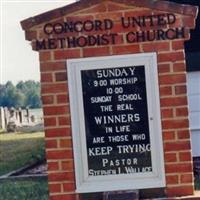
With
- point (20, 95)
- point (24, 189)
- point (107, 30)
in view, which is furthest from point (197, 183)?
→ point (20, 95)

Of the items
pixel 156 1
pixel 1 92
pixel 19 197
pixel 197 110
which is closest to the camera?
pixel 156 1

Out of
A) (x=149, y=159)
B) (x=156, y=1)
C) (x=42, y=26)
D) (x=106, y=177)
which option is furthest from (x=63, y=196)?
(x=156, y=1)

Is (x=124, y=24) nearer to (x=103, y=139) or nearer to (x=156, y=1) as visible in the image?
(x=156, y=1)

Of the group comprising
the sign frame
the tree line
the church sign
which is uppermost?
the tree line

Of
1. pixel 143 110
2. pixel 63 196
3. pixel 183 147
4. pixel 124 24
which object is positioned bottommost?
pixel 63 196

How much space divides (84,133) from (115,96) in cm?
44

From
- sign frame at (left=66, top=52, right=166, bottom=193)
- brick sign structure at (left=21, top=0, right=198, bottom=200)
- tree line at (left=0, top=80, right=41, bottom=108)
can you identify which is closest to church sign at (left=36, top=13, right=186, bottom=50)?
brick sign structure at (left=21, top=0, right=198, bottom=200)

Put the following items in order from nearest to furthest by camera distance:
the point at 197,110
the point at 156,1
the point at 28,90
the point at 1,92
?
the point at 156,1 < the point at 197,110 < the point at 1,92 < the point at 28,90

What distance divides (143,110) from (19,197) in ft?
15.5

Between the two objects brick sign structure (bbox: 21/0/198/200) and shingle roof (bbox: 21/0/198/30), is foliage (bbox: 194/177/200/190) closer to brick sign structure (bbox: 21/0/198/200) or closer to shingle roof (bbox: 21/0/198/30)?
brick sign structure (bbox: 21/0/198/200)

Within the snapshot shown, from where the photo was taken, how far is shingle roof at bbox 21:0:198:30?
5.07 metres

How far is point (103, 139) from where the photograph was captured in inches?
203

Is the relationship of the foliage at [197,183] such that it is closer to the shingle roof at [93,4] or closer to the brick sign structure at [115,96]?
the brick sign structure at [115,96]

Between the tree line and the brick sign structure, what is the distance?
69344mm
